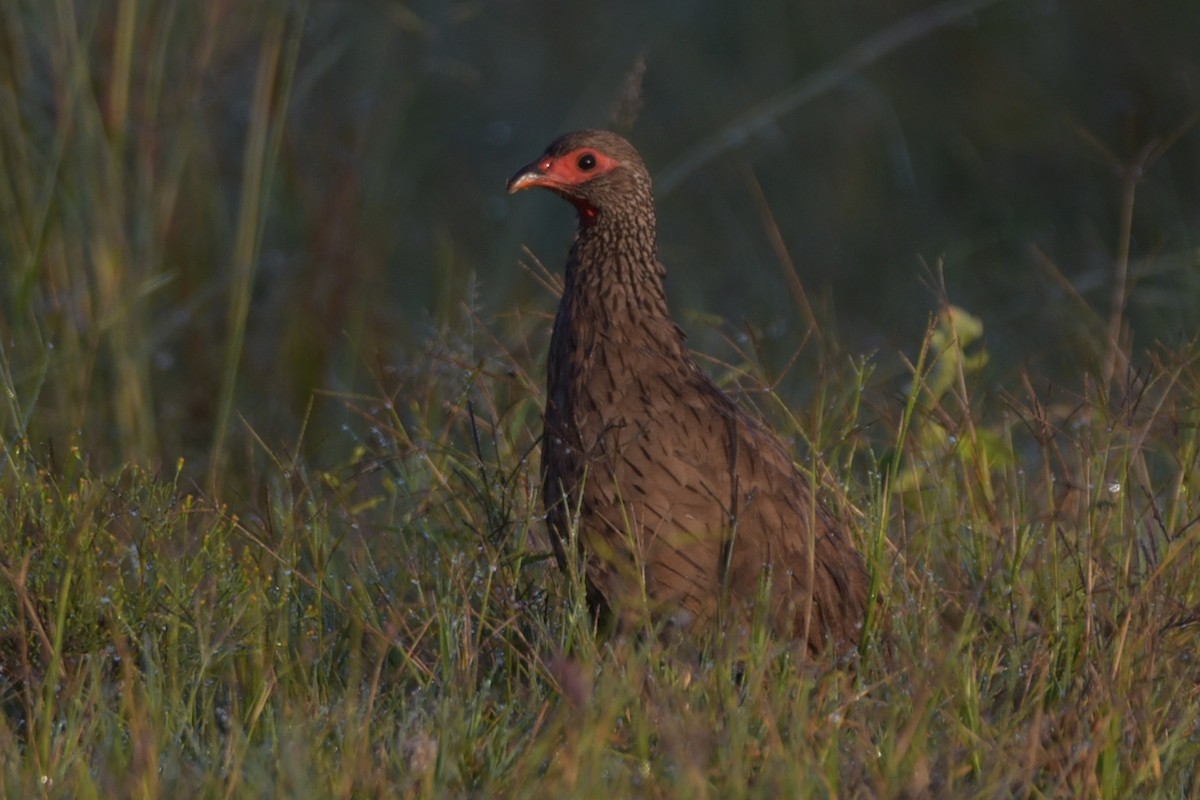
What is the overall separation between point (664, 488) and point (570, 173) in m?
0.83

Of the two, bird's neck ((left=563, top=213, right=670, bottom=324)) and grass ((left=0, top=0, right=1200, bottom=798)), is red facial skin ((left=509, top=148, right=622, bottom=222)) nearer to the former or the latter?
bird's neck ((left=563, top=213, right=670, bottom=324))

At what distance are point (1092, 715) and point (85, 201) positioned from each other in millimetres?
3246

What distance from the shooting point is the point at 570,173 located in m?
4.14

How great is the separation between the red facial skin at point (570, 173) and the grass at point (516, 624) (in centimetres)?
38

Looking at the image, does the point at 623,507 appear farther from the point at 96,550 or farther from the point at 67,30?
the point at 67,30

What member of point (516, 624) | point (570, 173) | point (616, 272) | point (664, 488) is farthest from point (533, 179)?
point (516, 624)

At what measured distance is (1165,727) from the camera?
10.1ft

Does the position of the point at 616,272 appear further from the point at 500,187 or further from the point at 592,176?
the point at 500,187

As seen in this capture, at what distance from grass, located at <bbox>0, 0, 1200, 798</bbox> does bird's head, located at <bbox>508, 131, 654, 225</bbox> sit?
1.28ft

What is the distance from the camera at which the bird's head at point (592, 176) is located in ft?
13.5

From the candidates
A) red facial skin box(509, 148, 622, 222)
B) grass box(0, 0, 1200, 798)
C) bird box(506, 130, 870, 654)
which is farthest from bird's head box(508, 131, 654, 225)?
grass box(0, 0, 1200, 798)

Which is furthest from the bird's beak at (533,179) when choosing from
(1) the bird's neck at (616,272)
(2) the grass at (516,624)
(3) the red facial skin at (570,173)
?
(2) the grass at (516,624)

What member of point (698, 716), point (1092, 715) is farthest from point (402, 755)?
point (1092, 715)

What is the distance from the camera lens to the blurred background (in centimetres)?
509
